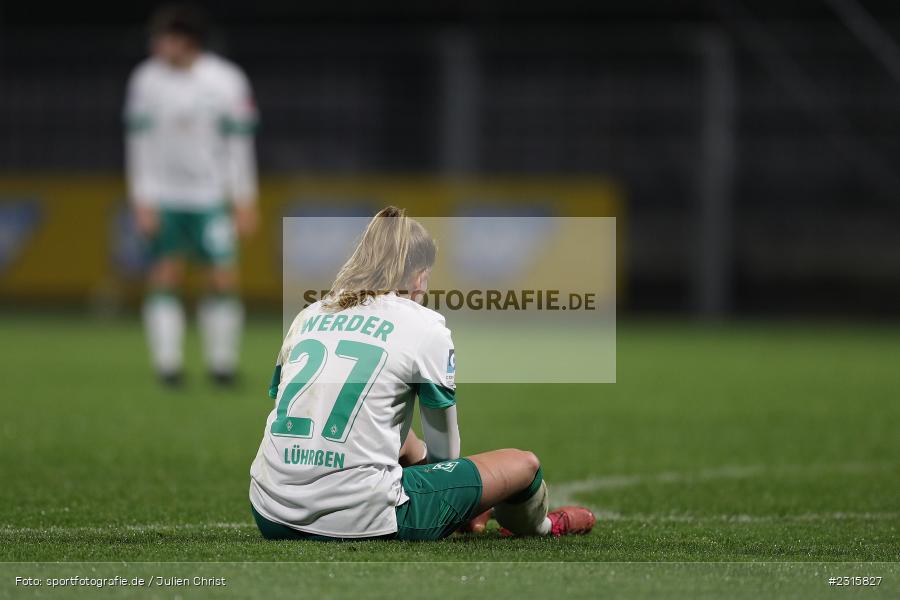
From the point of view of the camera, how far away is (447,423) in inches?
166

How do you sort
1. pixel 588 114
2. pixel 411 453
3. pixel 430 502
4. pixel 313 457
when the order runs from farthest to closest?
pixel 588 114 < pixel 411 453 < pixel 430 502 < pixel 313 457

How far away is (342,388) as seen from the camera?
13.5 feet

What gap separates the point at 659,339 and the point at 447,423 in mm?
12022

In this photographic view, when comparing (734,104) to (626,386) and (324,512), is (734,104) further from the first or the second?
(324,512)

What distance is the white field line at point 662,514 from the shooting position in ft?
15.2

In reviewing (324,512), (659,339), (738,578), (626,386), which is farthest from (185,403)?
(659,339)

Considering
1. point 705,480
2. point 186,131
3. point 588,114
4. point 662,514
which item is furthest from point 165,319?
point 588,114

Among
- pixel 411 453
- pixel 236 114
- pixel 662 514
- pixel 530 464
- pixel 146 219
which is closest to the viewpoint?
pixel 530 464

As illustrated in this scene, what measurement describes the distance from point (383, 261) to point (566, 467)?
238 cm

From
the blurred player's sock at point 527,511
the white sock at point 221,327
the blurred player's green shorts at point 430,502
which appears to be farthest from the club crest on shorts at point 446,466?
the white sock at point 221,327

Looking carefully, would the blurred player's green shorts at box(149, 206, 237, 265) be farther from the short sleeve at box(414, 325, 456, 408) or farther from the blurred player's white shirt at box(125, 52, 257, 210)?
the short sleeve at box(414, 325, 456, 408)

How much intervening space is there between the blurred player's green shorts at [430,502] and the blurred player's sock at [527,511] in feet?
0.62

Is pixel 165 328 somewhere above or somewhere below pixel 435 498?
below

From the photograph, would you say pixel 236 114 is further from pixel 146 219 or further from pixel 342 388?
pixel 342 388
